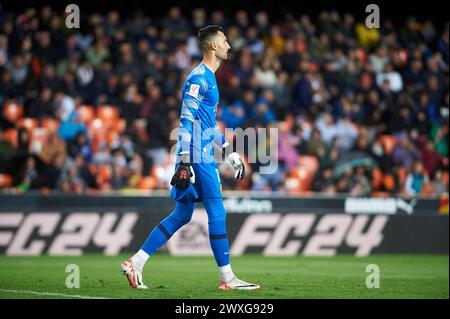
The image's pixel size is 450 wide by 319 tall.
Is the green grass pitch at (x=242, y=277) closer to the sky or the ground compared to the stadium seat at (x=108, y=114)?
closer to the ground

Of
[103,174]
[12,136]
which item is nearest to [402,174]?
[103,174]

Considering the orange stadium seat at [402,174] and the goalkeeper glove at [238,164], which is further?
the orange stadium seat at [402,174]

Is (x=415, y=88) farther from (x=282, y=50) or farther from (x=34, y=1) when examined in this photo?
(x=34, y=1)

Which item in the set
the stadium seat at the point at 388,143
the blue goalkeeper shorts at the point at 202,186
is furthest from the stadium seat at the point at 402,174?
the blue goalkeeper shorts at the point at 202,186

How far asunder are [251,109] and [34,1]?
21.1 feet

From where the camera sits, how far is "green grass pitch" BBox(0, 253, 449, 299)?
9.06 meters

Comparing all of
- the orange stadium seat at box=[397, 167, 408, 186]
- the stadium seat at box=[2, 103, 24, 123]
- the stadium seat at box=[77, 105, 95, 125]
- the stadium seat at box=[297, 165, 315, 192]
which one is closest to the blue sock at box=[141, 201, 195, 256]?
the stadium seat at box=[297, 165, 315, 192]

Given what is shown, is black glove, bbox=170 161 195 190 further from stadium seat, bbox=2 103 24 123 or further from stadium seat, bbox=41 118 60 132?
stadium seat, bbox=2 103 24 123

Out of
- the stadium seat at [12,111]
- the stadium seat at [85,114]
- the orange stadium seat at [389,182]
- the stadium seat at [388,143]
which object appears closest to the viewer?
the stadium seat at [12,111]

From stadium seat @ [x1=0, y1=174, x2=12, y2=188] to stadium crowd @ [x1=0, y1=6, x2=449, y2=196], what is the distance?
0.06ft

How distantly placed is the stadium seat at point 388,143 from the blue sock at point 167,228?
1072 centimetres

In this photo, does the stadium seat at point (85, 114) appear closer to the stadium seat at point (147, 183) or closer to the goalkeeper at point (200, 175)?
the stadium seat at point (147, 183)

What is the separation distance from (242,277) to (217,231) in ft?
6.83

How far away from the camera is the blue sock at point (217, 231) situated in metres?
9.20
